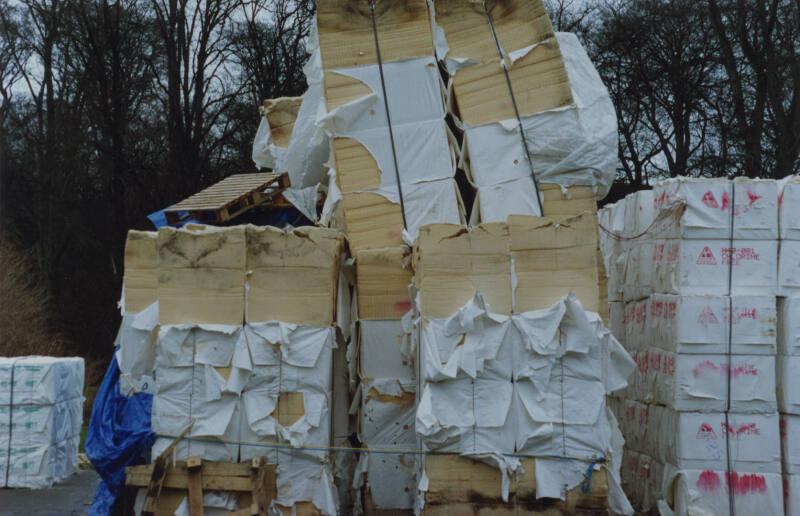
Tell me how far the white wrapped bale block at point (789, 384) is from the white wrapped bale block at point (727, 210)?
1.12 m

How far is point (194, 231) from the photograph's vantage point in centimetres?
824

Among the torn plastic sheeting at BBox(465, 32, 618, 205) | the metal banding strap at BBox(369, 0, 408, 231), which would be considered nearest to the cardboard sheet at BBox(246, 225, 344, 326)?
the metal banding strap at BBox(369, 0, 408, 231)

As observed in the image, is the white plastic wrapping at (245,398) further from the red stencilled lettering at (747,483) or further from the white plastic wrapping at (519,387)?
the red stencilled lettering at (747,483)

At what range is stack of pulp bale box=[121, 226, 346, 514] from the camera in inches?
317

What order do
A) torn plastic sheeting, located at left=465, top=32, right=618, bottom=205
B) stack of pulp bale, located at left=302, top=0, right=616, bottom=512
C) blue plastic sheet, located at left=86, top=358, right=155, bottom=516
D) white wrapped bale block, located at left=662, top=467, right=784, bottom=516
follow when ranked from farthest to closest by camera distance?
torn plastic sheeting, located at left=465, top=32, right=618, bottom=205 → stack of pulp bale, located at left=302, top=0, right=616, bottom=512 → white wrapped bale block, located at left=662, top=467, right=784, bottom=516 → blue plastic sheet, located at left=86, top=358, right=155, bottom=516

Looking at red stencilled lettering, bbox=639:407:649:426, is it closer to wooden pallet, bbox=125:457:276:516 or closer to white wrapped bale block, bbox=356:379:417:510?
white wrapped bale block, bbox=356:379:417:510

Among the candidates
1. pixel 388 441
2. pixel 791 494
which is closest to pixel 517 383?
pixel 388 441

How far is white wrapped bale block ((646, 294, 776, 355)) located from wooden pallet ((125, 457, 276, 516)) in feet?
12.6

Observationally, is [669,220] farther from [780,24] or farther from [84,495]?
[780,24]

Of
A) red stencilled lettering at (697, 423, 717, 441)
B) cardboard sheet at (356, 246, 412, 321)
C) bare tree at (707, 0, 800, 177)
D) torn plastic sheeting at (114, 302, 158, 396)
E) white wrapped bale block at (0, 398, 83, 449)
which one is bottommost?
white wrapped bale block at (0, 398, 83, 449)

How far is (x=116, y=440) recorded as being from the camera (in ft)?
27.5

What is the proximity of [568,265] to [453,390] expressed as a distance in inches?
54.1

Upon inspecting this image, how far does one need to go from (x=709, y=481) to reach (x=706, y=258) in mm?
1981

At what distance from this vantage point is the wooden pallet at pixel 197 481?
25.9 ft
